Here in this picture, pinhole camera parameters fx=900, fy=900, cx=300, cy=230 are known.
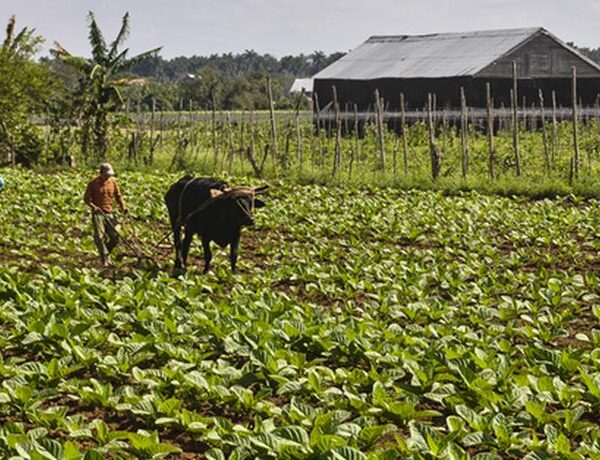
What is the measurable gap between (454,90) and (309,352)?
32.0 metres

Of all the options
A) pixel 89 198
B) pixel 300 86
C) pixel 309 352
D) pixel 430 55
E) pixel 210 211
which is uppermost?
pixel 430 55

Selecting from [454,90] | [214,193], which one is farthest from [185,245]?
[454,90]

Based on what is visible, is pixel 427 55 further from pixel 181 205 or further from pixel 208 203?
pixel 208 203

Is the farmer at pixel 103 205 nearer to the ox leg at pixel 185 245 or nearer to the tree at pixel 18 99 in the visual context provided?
the ox leg at pixel 185 245

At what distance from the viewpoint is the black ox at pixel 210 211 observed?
1119 cm

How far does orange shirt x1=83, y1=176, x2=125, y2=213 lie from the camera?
1210 cm

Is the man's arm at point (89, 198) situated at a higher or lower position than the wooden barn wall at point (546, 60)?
lower

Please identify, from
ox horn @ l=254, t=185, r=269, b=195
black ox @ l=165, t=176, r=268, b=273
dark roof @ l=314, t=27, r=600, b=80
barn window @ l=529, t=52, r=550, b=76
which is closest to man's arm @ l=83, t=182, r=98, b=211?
black ox @ l=165, t=176, r=268, b=273

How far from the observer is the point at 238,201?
1117 cm

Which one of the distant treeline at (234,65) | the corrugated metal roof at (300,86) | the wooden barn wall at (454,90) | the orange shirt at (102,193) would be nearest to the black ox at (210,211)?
the orange shirt at (102,193)

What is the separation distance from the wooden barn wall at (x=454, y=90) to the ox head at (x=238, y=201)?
27147 mm

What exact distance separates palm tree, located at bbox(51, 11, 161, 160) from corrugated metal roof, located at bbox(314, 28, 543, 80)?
14.4 m

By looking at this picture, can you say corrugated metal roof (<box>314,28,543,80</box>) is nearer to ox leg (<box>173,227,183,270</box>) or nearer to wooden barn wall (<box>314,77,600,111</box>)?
wooden barn wall (<box>314,77,600,111</box>)

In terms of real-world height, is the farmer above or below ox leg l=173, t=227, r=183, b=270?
above
